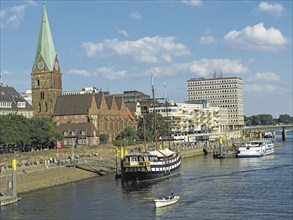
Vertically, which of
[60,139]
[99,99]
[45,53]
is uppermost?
[45,53]

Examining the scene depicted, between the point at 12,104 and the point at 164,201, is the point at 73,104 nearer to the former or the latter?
the point at 12,104

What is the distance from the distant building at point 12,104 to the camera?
154m

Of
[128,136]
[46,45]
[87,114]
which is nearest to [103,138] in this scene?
[87,114]

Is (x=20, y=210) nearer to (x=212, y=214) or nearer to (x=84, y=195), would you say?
(x=84, y=195)

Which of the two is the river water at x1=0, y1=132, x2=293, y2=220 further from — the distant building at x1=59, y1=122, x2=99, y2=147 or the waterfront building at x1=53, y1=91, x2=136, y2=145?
the waterfront building at x1=53, y1=91, x2=136, y2=145

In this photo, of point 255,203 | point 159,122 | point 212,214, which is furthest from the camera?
point 159,122

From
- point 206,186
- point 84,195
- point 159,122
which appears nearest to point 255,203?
point 206,186

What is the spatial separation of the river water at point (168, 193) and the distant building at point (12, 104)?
63.7 meters

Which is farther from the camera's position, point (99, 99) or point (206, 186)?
point (99, 99)

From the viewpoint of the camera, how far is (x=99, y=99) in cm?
17800

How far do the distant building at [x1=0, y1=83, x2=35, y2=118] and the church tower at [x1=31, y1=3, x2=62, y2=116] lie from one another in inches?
349

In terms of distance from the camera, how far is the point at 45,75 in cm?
17038

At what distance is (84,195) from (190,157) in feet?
299

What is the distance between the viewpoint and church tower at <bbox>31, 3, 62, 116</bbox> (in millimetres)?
165625
